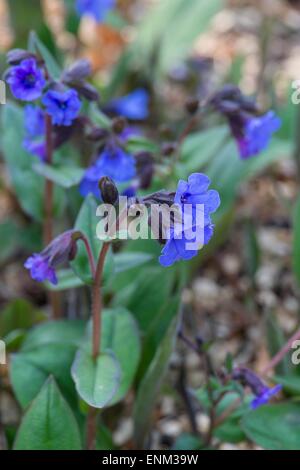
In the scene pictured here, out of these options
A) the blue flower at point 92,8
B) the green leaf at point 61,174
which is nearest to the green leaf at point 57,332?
the green leaf at point 61,174

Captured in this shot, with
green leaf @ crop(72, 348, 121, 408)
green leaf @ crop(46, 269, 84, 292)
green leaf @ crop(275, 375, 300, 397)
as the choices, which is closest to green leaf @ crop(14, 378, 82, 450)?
green leaf @ crop(72, 348, 121, 408)

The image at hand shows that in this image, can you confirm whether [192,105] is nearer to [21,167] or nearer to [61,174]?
[61,174]

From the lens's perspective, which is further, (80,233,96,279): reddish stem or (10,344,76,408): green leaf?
(10,344,76,408): green leaf

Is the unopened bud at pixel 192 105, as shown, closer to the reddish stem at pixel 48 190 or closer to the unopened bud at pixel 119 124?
the unopened bud at pixel 119 124

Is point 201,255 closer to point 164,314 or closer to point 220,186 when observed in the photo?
point 220,186

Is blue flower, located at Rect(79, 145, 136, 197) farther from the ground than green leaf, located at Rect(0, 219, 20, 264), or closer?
farther from the ground

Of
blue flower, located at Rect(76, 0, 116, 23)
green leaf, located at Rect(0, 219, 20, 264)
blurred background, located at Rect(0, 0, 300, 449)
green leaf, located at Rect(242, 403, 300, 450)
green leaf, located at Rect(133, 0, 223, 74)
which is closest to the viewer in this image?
green leaf, located at Rect(242, 403, 300, 450)

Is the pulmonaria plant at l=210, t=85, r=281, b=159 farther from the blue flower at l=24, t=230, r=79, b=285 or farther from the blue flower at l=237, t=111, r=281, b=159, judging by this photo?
the blue flower at l=24, t=230, r=79, b=285

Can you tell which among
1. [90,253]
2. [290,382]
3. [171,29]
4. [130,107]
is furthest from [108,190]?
[171,29]
